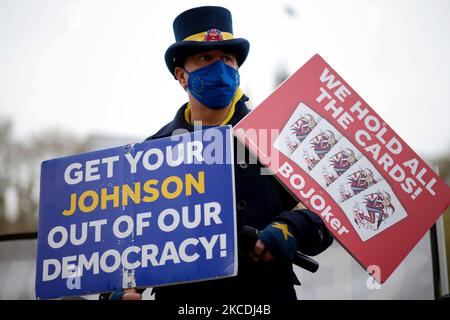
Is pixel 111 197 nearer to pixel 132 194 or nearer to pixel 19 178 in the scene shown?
pixel 132 194

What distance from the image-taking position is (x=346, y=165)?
354 cm

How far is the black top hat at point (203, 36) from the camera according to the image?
12.1 ft

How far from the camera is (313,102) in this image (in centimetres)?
362

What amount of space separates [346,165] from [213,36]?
34.8 inches

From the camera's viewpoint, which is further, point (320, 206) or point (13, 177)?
point (13, 177)

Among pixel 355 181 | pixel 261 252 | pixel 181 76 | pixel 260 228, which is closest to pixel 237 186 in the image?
pixel 260 228

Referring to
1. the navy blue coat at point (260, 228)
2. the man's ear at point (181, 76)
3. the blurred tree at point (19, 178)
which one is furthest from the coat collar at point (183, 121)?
the blurred tree at point (19, 178)

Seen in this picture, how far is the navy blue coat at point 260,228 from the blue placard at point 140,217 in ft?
0.74

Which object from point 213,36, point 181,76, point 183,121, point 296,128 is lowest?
point 296,128

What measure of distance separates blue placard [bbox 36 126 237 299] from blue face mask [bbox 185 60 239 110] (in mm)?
304
